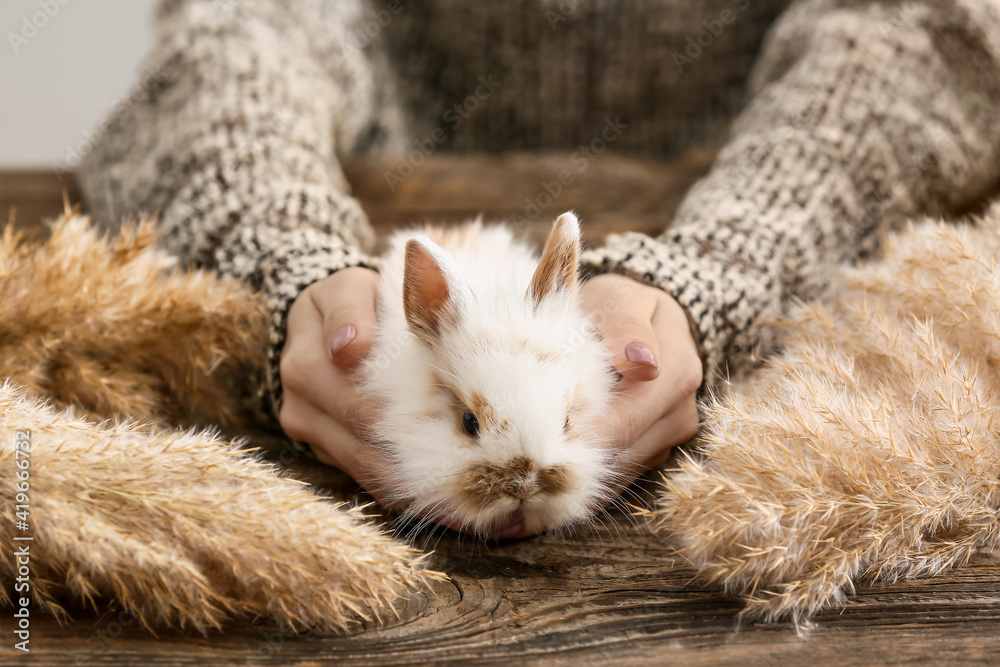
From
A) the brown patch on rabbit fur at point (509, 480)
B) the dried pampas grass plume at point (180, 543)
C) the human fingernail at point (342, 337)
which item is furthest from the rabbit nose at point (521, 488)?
the human fingernail at point (342, 337)

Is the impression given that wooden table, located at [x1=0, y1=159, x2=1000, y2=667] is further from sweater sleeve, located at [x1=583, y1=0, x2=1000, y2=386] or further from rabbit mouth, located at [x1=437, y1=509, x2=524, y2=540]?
sweater sleeve, located at [x1=583, y1=0, x2=1000, y2=386]

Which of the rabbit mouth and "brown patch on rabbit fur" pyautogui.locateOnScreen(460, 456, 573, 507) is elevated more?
"brown patch on rabbit fur" pyautogui.locateOnScreen(460, 456, 573, 507)

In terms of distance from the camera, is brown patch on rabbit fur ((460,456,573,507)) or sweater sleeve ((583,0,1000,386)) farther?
sweater sleeve ((583,0,1000,386))

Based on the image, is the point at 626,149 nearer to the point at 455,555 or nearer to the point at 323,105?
the point at 323,105

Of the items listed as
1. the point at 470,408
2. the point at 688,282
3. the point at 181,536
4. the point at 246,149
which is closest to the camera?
the point at 181,536

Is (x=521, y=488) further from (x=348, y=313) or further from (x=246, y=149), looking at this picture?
(x=246, y=149)

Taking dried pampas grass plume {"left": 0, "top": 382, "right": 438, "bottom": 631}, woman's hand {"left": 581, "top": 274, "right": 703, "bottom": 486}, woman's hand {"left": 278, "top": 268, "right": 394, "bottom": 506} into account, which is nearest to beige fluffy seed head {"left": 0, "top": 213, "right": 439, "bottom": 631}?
dried pampas grass plume {"left": 0, "top": 382, "right": 438, "bottom": 631}

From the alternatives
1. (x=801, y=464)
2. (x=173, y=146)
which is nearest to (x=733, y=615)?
(x=801, y=464)

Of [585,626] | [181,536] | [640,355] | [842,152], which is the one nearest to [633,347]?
[640,355]

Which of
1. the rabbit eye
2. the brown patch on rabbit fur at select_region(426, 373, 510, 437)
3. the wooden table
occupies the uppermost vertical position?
the brown patch on rabbit fur at select_region(426, 373, 510, 437)
